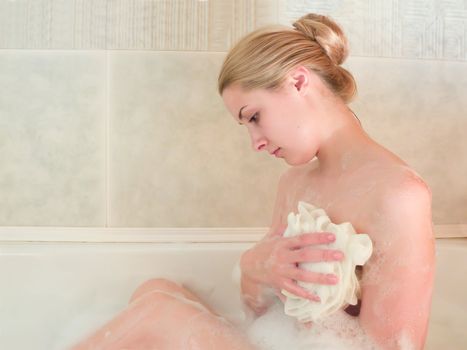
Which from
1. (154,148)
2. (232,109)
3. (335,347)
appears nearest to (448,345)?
(335,347)

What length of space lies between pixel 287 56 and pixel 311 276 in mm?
361

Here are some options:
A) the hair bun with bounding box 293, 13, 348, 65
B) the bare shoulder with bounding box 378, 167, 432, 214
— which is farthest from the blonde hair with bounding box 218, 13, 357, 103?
the bare shoulder with bounding box 378, 167, 432, 214

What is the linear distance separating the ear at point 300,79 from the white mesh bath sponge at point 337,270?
0.23m

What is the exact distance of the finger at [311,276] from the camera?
73 cm

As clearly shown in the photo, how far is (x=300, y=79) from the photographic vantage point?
0.86m

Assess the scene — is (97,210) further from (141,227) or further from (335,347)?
(335,347)

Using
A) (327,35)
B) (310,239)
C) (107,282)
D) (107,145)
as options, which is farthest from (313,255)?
(107,145)

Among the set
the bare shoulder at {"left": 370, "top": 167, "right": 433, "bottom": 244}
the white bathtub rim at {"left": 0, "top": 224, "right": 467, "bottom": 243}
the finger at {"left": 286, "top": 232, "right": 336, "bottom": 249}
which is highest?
the bare shoulder at {"left": 370, "top": 167, "right": 433, "bottom": 244}

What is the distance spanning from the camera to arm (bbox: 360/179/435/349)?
74cm

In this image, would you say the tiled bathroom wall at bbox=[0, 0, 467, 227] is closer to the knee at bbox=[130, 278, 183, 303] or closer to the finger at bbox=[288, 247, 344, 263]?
the knee at bbox=[130, 278, 183, 303]

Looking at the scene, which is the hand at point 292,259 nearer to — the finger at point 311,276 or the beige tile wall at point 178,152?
the finger at point 311,276

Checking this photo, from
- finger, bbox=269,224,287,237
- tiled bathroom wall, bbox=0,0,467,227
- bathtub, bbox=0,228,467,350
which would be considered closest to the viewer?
finger, bbox=269,224,287,237

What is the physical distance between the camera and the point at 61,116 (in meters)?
1.33

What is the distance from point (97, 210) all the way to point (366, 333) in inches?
32.1
